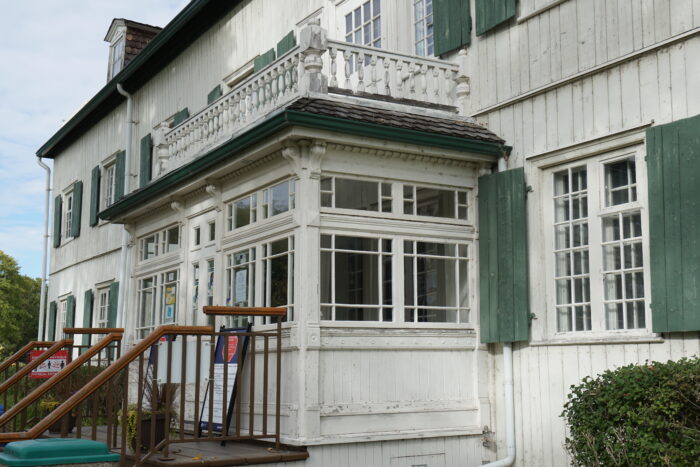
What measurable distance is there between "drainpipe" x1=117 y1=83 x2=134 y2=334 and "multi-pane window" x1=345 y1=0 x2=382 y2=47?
6.96 meters

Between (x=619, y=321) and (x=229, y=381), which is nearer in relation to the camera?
(x=619, y=321)

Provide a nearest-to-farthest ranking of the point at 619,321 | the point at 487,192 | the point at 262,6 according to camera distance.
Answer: the point at 619,321, the point at 487,192, the point at 262,6

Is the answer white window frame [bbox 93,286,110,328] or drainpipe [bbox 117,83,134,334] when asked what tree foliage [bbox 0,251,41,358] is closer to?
white window frame [bbox 93,286,110,328]

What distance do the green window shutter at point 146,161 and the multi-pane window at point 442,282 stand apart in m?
9.47

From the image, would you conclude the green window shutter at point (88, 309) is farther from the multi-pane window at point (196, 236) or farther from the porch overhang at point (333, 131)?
the porch overhang at point (333, 131)

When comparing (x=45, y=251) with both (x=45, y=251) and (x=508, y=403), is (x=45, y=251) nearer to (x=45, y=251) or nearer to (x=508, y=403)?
(x=45, y=251)

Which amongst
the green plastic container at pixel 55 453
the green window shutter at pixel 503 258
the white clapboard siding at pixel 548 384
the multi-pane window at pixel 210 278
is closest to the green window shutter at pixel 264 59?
the multi-pane window at pixel 210 278

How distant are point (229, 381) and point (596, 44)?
202 inches

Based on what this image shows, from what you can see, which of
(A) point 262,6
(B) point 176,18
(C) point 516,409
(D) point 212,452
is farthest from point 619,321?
(B) point 176,18

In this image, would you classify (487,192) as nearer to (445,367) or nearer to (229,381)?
(445,367)

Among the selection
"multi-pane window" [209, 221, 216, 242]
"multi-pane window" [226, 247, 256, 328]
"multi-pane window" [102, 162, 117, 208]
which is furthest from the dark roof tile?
"multi-pane window" [102, 162, 117, 208]

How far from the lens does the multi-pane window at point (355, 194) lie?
849 centimetres

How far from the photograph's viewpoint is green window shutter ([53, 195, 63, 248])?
74.8 feet

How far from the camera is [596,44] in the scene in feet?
26.6
